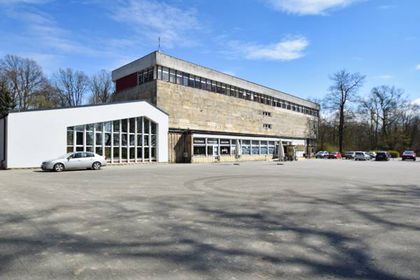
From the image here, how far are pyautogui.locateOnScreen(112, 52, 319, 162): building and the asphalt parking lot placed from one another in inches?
1176

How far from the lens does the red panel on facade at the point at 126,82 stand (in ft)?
157

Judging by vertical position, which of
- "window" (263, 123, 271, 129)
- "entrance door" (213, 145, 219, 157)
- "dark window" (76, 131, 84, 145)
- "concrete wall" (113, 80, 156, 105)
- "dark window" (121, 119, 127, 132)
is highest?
"concrete wall" (113, 80, 156, 105)

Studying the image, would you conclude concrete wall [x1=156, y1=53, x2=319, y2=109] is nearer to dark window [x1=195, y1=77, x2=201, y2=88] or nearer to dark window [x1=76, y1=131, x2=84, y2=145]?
dark window [x1=195, y1=77, x2=201, y2=88]

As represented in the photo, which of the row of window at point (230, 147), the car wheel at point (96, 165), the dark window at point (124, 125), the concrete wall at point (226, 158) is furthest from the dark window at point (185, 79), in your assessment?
the car wheel at point (96, 165)

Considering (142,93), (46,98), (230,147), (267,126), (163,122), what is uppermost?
(46,98)

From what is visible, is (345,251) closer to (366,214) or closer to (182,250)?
(182,250)

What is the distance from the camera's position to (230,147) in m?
47.1

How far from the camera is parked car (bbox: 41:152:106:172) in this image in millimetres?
24219

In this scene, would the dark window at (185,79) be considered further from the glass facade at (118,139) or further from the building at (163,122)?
the glass facade at (118,139)

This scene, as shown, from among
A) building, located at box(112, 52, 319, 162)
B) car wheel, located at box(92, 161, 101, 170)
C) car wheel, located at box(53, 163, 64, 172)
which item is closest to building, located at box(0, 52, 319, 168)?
building, located at box(112, 52, 319, 162)

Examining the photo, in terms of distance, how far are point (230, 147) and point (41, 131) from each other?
25.1 metres

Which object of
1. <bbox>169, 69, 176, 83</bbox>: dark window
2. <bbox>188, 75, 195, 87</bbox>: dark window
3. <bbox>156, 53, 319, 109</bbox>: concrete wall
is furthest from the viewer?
<bbox>188, 75, 195, 87</bbox>: dark window

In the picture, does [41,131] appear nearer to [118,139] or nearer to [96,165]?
[96,165]

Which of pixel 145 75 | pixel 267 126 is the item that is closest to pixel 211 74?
pixel 145 75
